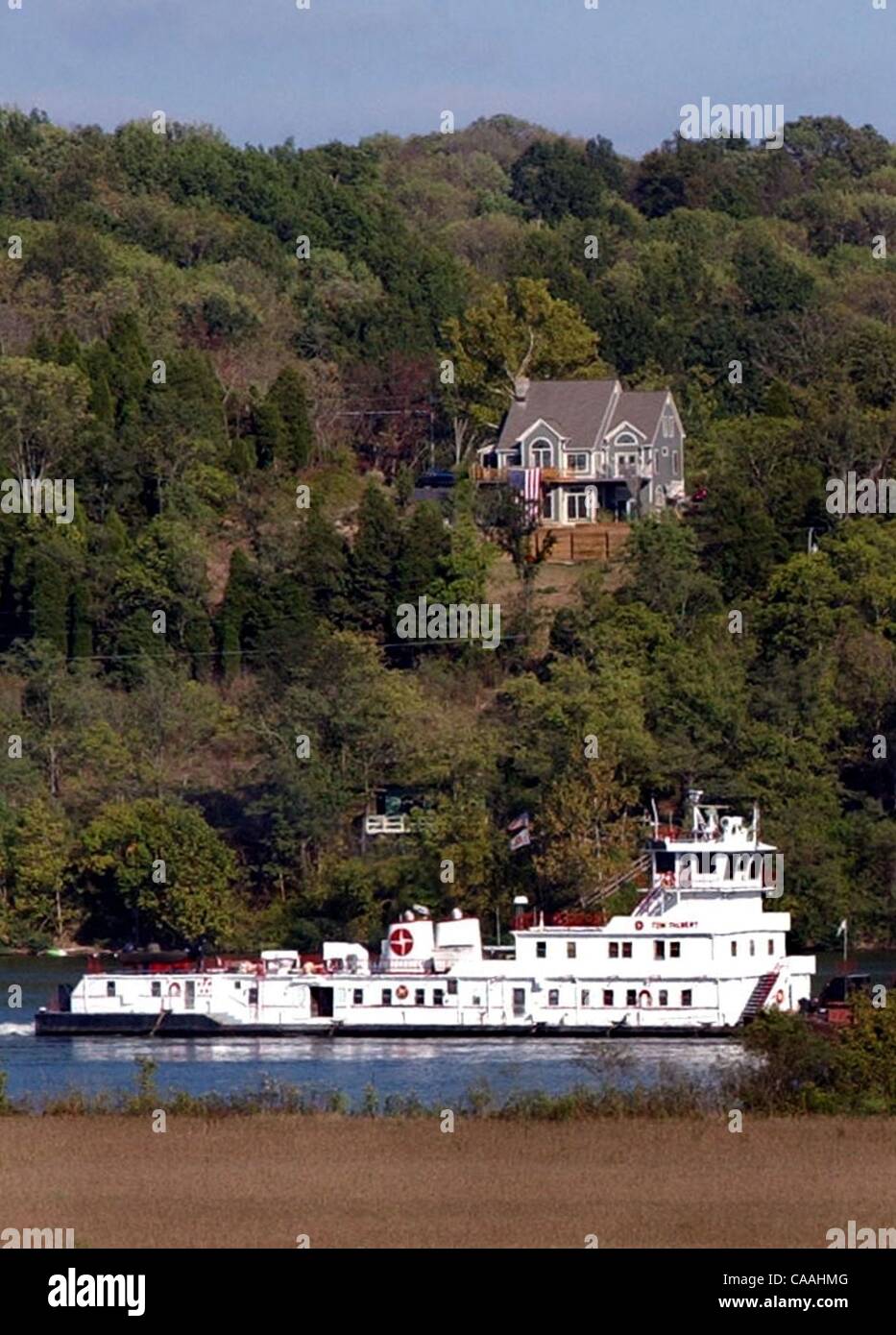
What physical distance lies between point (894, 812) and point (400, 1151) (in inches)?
1975

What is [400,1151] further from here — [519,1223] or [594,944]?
[594,944]

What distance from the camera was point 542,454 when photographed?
110312 mm

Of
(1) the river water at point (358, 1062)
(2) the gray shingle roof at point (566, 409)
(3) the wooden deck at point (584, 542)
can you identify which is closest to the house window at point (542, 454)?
(2) the gray shingle roof at point (566, 409)

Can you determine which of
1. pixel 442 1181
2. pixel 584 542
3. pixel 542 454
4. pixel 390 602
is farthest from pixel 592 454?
pixel 442 1181

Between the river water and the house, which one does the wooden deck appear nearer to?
the house

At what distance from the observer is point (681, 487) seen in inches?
4441

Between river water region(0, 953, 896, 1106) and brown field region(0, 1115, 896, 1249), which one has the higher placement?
river water region(0, 953, 896, 1106)

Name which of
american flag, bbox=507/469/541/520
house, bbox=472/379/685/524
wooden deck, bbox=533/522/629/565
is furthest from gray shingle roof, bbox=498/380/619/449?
wooden deck, bbox=533/522/629/565

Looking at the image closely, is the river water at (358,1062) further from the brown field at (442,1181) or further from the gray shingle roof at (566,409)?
the gray shingle roof at (566,409)

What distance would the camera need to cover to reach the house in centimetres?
10994

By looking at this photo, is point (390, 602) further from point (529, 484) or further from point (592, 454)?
point (592, 454)

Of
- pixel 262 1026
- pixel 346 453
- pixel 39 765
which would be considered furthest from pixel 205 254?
pixel 262 1026

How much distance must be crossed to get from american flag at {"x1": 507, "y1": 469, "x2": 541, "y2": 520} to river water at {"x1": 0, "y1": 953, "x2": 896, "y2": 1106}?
3895 centimetres

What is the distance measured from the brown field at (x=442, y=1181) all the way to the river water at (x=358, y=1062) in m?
8.04
